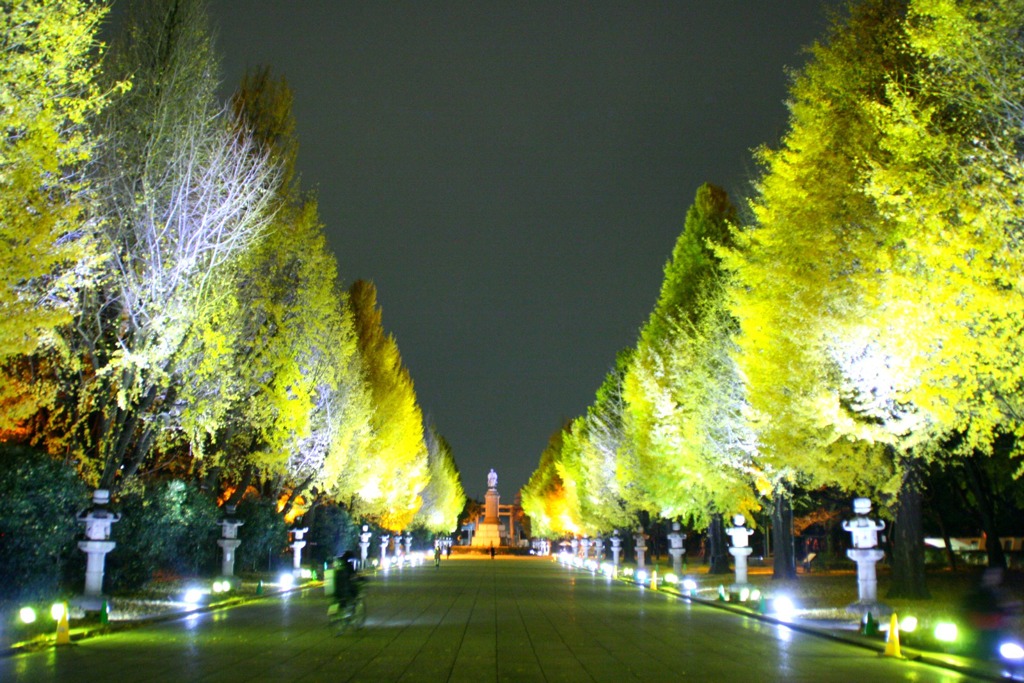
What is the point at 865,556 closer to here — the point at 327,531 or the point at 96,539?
the point at 96,539

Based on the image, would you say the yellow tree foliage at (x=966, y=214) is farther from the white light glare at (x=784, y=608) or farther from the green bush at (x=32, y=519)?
the green bush at (x=32, y=519)

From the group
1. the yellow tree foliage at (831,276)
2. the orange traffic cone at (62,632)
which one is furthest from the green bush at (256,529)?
the yellow tree foliage at (831,276)

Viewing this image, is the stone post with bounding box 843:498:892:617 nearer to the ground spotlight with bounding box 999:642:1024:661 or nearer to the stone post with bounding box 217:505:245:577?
the ground spotlight with bounding box 999:642:1024:661

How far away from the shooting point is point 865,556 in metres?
21.0

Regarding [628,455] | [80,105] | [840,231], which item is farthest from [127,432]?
[628,455]

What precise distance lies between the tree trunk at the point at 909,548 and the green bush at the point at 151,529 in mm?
18689

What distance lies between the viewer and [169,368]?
77.0ft

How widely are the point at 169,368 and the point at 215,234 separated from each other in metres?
3.55

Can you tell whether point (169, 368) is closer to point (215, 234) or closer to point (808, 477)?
point (215, 234)

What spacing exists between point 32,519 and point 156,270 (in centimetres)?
691

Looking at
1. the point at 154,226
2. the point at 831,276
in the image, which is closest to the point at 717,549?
the point at 831,276

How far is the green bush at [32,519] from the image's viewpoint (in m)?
17.2

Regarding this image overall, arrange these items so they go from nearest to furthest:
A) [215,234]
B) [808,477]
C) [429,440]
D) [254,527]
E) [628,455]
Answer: [215,234]
[808,477]
[254,527]
[628,455]
[429,440]

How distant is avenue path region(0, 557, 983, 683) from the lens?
12695 mm
